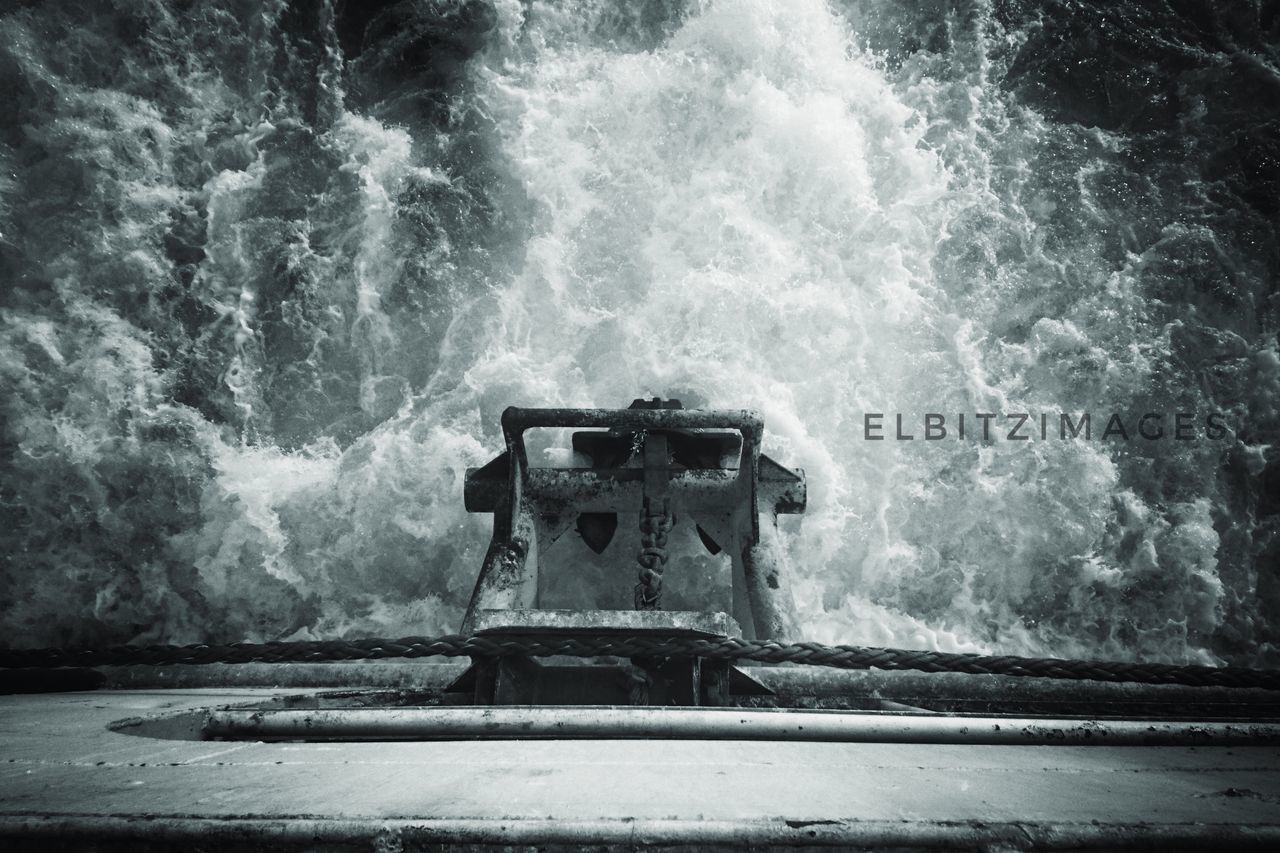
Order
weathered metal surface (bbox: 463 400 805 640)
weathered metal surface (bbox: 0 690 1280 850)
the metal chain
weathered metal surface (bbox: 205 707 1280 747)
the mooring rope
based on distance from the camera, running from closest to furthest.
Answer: weathered metal surface (bbox: 0 690 1280 850)
weathered metal surface (bbox: 205 707 1280 747)
the mooring rope
the metal chain
weathered metal surface (bbox: 463 400 805 640)

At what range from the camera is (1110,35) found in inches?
274

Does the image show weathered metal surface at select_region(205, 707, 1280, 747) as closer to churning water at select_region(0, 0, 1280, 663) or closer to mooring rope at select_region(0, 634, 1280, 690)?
mooring rope at select_region(0, 634, 1280, 690)

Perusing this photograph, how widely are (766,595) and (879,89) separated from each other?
19.2 ft

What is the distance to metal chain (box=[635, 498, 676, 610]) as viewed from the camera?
123 inches

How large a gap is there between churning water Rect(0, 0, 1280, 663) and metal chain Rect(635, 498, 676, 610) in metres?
1.57

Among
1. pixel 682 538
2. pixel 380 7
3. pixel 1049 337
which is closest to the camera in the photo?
pixel 682 538

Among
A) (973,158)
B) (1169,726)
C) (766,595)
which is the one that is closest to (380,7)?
(973,158)

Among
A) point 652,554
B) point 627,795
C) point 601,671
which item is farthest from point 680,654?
point 652,554

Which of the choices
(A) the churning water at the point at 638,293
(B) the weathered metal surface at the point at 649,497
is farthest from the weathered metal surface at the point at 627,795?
(A) the churning water at the point at 638,293

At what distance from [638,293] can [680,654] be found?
14.5 ft

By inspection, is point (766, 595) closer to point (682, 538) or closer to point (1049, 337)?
point (682, 538)

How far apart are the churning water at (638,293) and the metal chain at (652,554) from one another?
1.57 m

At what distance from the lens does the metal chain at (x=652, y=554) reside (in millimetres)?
3113

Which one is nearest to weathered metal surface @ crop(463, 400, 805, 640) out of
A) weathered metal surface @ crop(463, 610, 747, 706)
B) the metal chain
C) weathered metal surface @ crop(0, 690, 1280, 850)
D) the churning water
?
the metal chain
